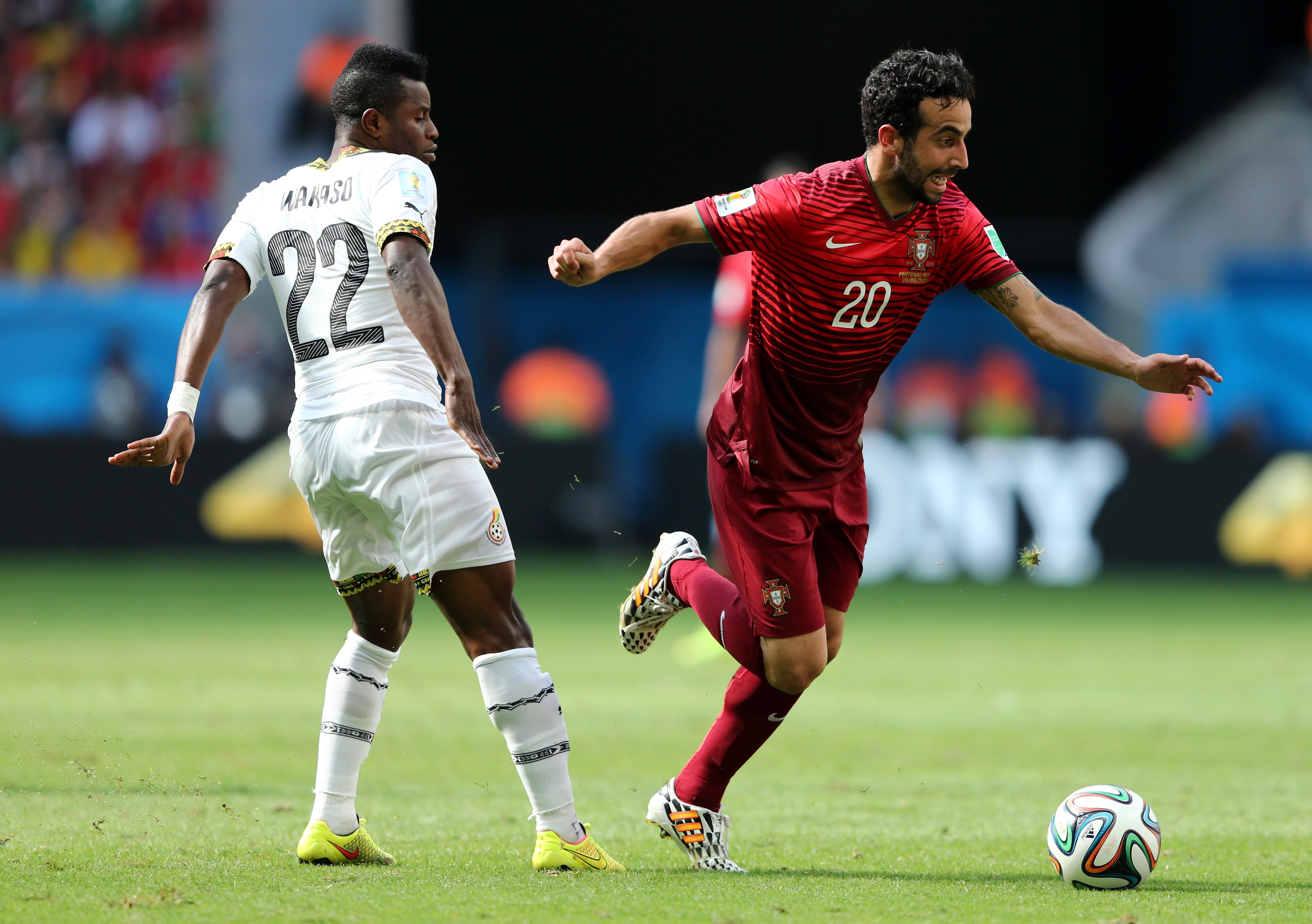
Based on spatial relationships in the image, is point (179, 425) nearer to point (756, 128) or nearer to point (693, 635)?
point (693, 635)

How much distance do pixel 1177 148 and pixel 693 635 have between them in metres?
15.0

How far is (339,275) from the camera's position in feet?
16.1

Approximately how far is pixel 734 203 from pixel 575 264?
0.62 meters

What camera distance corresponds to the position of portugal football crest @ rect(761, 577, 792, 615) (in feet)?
16.4

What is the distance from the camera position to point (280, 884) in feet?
14.9

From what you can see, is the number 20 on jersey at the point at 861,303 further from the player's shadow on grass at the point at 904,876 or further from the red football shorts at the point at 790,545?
the player's shadow on grass at the point at 904,876

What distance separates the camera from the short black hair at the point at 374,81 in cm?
493

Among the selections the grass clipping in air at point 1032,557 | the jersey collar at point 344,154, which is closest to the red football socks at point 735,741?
the grass clipping in air at point 1032,557

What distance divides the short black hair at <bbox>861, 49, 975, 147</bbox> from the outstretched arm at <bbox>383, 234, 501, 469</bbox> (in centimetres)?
136

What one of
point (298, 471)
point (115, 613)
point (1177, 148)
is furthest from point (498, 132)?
point (298, 471)

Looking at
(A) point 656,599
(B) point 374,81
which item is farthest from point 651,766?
(B) point 374,81

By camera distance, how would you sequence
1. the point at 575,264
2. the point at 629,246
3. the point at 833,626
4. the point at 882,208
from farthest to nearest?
the point at 833,626, the point at 882,208, the point at 629,246, the point at 575,264

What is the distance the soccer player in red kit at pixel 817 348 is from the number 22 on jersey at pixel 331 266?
0.64m

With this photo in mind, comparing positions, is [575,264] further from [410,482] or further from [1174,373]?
[1174,373]
